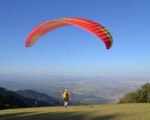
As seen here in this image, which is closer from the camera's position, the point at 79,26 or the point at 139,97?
the point at 79,26

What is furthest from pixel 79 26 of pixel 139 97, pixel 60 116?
pixel 139 97

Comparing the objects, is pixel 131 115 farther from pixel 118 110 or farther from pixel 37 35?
pixel 37 35

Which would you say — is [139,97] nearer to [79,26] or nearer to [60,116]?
[60,116]

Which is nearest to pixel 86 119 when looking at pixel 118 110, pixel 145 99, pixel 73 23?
pixel 118 110

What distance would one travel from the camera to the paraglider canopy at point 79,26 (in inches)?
984

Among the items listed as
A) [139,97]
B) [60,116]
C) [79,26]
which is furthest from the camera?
[139,97]

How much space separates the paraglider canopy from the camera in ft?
82.0

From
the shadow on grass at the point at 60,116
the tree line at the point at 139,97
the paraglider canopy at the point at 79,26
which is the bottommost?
the shadow on grass at the point at 60,116

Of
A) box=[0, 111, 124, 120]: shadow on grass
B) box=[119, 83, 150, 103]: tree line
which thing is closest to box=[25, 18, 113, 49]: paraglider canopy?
box=[0, 111, 124, 120]: shadow on grass

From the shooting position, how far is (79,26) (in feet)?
84.1

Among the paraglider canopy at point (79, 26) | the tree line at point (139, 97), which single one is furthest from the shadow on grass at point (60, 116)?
the tree line at point (139, 97)

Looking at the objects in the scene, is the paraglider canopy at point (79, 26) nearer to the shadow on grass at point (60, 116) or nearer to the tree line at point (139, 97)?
the shadow on grass at point (60, 116)

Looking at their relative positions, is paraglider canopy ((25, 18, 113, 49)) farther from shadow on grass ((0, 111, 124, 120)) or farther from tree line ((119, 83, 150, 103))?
tree line ((119, 83, 150, 103))

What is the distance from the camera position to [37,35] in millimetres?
30656
